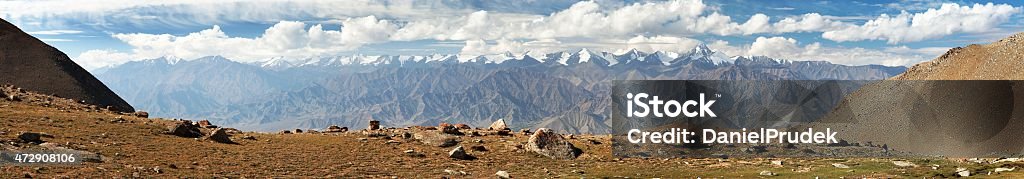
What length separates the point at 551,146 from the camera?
62938 mm

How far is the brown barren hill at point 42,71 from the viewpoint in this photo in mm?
130750

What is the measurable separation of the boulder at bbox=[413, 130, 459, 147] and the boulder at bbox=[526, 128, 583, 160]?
8.05m

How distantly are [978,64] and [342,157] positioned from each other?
15337 cm

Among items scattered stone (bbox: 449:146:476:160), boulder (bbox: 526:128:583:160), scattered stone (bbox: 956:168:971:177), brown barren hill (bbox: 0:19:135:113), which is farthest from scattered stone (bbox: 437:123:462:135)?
brown barren hill (bbox: 0:19:135:113)

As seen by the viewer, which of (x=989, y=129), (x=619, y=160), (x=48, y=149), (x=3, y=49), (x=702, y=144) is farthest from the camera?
(x=3, y=49)

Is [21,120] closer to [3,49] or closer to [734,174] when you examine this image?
[734,174]

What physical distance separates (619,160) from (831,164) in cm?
1781

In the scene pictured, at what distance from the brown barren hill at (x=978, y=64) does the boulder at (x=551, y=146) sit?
395 ft

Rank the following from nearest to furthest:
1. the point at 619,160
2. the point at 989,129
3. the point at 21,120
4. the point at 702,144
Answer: the point at 21,120, the point at 619,160, the point at 702,144, the point at 989,129

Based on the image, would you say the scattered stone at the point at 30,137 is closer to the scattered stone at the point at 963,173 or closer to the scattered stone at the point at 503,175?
the scattered stone at the point at 503,175

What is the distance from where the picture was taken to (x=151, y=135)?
55.7 m

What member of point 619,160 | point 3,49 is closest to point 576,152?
point 619,160

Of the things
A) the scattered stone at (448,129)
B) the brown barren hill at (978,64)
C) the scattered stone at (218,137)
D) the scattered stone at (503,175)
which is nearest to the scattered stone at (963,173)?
the scattered stone at (503,175)

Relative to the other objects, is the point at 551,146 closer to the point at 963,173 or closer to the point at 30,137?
the point at 963,173
